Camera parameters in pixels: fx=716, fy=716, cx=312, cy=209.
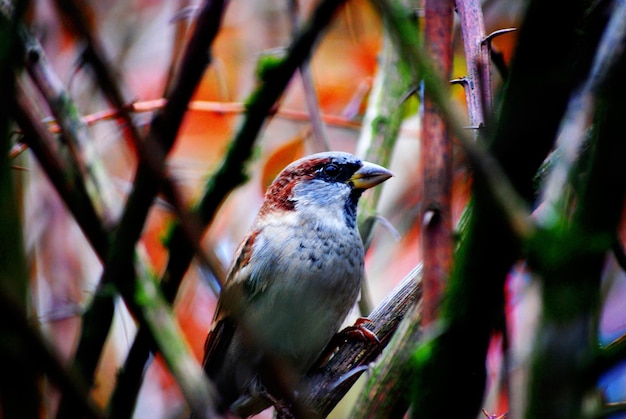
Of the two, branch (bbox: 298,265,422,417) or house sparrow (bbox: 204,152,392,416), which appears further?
house sparrow (bbox: 204,152,392,416)

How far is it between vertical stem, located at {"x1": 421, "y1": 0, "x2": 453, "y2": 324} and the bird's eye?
6.39 ft

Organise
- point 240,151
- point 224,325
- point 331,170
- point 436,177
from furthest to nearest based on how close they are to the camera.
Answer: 1. point 331,170
2. point 224,325
3. point 240,151
4. point 436,177

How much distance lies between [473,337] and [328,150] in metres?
2.47

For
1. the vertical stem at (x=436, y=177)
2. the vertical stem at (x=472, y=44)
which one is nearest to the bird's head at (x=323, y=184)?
the vertical stem at (x=472, y=44)

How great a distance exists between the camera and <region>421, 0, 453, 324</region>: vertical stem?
137 cm

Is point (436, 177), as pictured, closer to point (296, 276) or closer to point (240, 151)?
point (240, 151)

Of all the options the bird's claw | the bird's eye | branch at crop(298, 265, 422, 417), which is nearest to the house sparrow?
the bird's eye

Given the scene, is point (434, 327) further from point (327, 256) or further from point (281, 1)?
point (281, 1)

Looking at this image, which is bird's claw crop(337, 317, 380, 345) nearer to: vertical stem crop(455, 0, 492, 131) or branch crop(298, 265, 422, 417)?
branch crop(298, 265, 422, 417)

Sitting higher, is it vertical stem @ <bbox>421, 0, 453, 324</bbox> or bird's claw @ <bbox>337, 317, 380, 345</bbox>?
vertical stem @ <bbox>421, 0, 453, 324</bbox>

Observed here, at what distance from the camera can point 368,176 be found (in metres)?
3.41

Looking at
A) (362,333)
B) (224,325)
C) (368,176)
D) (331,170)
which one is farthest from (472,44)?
(224,325)

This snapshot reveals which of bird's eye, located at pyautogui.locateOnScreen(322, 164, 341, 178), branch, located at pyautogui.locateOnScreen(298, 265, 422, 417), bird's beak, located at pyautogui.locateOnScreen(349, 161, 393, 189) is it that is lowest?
branch, located at pyautogui.locateOnScreen(298, 265, 422, 417)

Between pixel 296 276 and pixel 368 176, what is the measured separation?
24.3 inches
